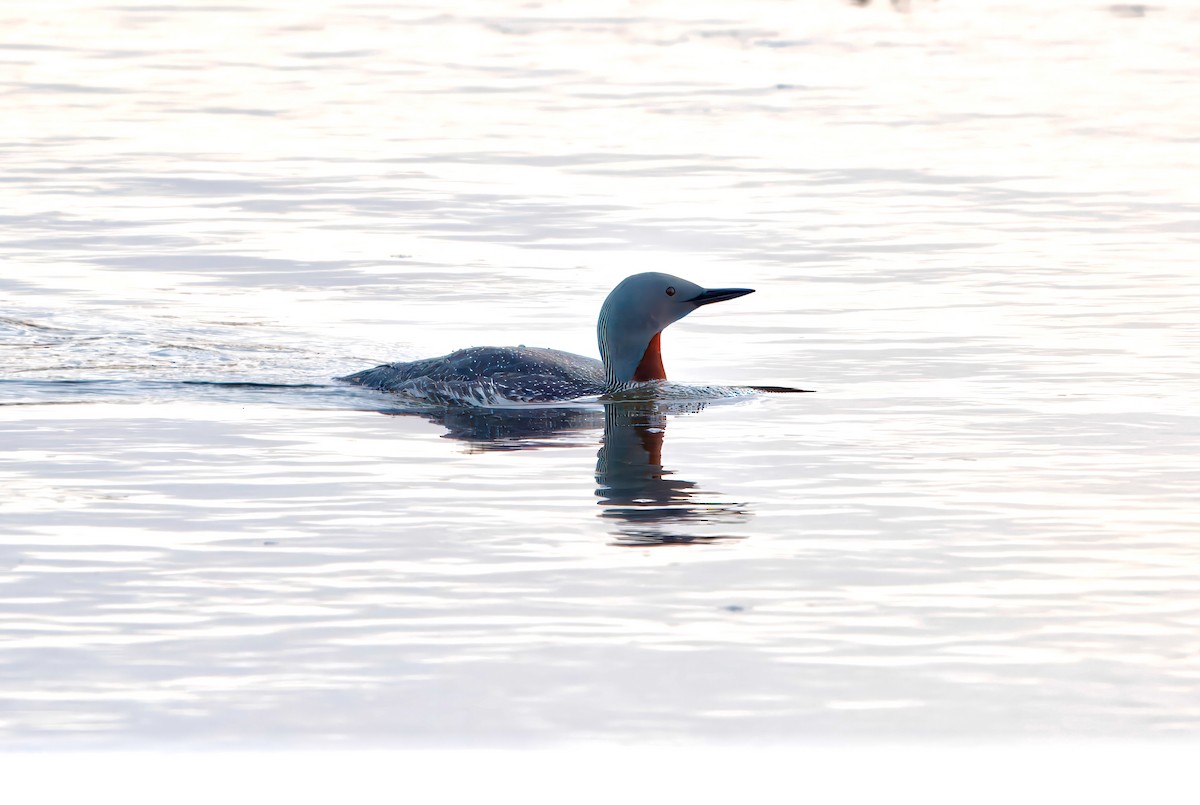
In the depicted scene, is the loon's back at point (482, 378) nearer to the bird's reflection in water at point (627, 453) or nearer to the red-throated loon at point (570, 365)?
the red-throated loon at point (570, 365)

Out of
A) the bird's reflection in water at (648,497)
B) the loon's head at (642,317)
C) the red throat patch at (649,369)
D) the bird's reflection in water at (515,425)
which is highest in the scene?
the loon's head at (642,317)

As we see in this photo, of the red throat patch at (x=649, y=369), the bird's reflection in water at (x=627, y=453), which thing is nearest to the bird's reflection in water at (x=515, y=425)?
the bird's reflection in water at (x=627, y=453)

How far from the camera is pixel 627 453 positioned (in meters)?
9.63

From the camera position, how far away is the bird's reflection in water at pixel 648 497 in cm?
775

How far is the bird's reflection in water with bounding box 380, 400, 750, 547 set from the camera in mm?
7859

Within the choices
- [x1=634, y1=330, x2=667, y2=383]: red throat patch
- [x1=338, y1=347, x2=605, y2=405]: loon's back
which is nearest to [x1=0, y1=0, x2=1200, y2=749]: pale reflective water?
[x1=338, y1=347, x2=605, y2=405]: loon's back

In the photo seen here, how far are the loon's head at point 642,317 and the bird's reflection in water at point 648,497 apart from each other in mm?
1156

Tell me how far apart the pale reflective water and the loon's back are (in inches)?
10.4

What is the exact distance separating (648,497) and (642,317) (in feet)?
11.2

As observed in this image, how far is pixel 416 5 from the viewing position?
3594cm

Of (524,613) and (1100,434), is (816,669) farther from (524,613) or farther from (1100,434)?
(1100,434)

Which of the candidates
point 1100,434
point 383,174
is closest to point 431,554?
point 1100,434

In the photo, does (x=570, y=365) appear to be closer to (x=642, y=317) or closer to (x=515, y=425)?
(x=642, y=317)

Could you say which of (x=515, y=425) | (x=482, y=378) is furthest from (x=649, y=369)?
(x=515, y=425)
